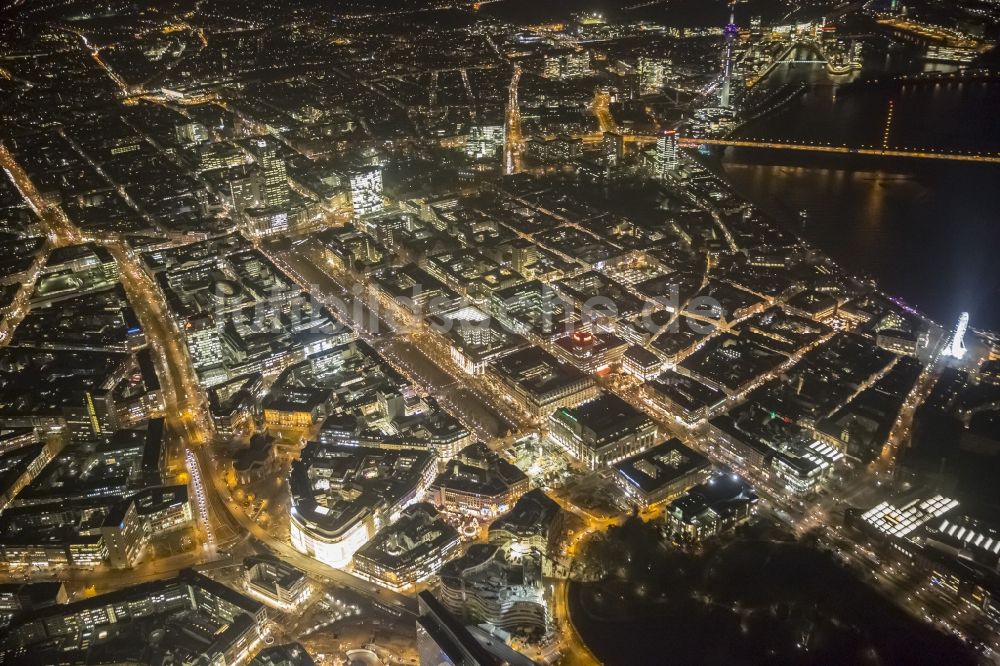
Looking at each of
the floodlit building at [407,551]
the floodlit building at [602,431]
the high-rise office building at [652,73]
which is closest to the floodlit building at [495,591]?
the floodlit building at [407,551]

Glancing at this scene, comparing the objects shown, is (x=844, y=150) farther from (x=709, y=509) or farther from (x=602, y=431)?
(x=709, y=509)

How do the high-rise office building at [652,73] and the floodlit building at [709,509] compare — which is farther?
the high-rise office building at [652,73]

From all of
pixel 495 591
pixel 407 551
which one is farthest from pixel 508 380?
pixel 495 591

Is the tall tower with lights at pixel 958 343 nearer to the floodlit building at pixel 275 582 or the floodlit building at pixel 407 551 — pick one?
the floodlit building at pixel 407 551

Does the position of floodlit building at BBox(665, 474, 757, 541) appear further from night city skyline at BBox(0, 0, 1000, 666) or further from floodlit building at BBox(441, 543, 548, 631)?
floodlit building at BBox(441, 543, 548, 631)

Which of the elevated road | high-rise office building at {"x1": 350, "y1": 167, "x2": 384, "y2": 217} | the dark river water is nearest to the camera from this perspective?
the dark river water

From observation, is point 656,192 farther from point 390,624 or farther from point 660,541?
point 390,624

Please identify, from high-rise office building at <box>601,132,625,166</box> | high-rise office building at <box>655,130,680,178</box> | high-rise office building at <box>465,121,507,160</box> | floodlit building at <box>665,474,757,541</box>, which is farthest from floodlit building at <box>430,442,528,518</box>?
high-rise office building at <box>465,121,507,160</box>

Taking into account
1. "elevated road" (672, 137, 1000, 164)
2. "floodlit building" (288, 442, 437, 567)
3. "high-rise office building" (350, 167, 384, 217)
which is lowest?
"floodlit building" (288, 442, 437, 567)
